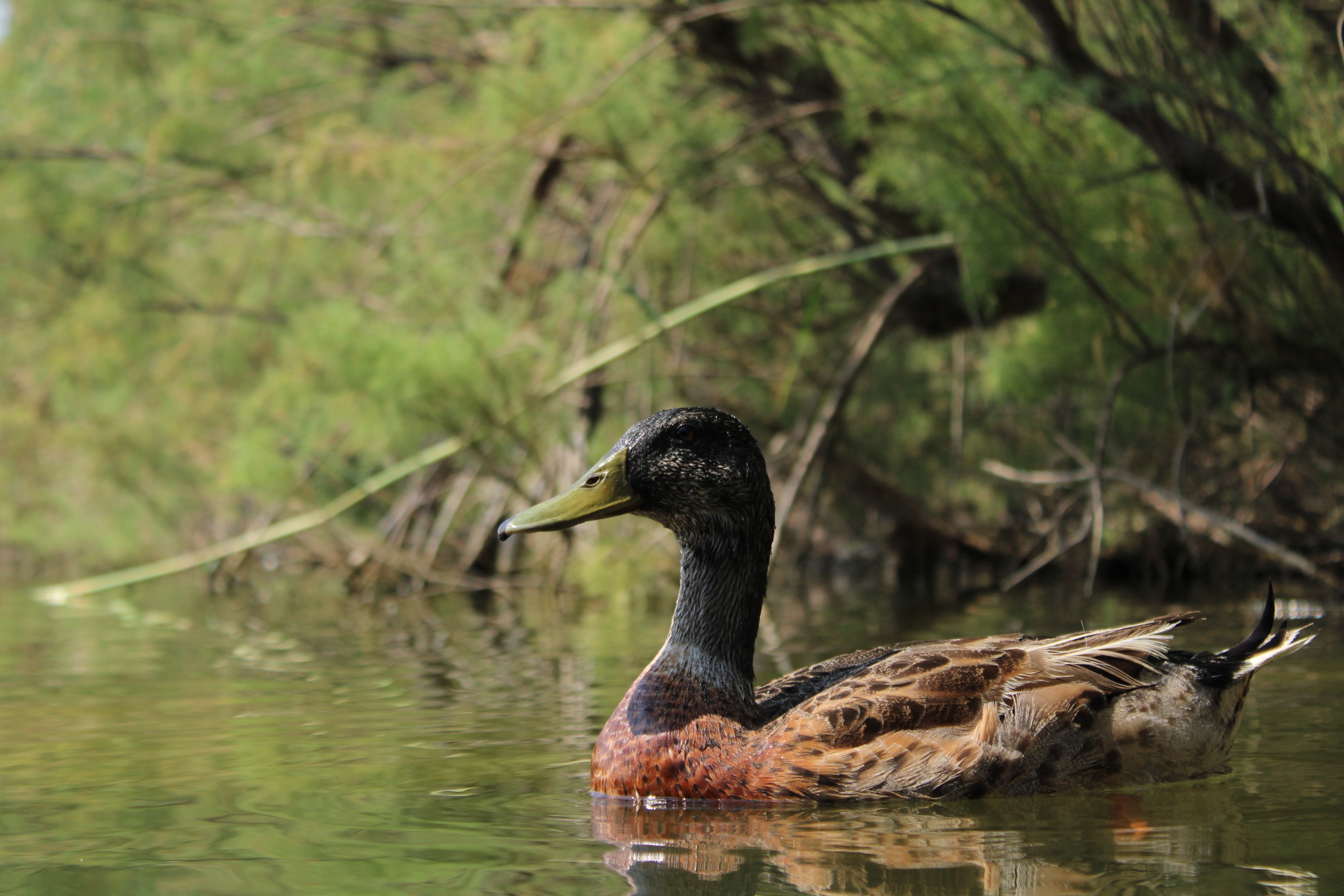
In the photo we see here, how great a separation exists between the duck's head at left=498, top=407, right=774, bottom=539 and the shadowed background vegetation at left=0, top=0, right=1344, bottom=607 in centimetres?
227

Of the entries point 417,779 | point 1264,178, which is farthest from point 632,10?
point 417,779

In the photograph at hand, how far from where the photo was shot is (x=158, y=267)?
43.6 ft

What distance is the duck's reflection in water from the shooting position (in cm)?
286

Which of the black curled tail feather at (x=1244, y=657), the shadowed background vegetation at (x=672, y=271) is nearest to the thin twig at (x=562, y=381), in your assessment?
the shadowed background vegetation at (x=672, y=271)

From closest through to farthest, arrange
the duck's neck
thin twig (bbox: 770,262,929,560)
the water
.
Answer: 1. the water
2. the duck's neck
3. thin twig (bbox: 770,262,929,560)

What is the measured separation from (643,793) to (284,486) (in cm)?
605

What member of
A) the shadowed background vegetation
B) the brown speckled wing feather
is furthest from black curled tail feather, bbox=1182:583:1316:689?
the shadowed background vegetation

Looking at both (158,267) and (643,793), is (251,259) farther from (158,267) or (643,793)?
(643,793)

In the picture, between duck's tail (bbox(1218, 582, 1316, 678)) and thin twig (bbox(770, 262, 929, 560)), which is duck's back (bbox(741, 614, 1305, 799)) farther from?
thin twig (bbox(770, 262, 929, 560))

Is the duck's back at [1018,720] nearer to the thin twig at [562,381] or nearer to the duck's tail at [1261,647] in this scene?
→ the duck's tail at [1261,647]

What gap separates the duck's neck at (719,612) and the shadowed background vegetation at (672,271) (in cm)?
242

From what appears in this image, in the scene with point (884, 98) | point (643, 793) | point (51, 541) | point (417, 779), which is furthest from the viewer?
point (51, 541)

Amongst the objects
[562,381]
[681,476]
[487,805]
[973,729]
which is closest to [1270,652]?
[973,729]

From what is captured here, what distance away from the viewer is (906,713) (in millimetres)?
3789
